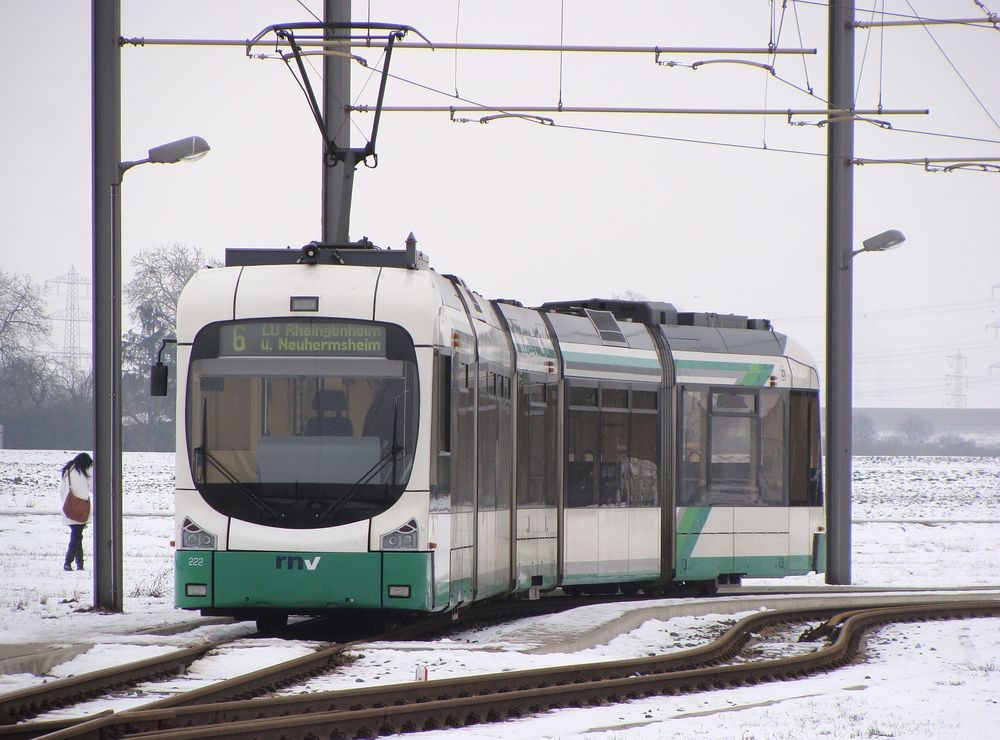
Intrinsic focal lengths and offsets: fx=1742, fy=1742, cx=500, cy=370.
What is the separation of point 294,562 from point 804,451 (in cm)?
942

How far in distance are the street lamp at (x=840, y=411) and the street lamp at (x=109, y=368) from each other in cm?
1052

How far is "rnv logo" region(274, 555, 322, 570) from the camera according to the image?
44.1ft

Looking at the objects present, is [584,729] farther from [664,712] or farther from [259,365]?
[259,365]

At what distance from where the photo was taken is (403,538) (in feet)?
A: 44.1

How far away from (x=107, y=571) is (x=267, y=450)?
4.30 m

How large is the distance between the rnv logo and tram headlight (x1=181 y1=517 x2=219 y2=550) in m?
0.53

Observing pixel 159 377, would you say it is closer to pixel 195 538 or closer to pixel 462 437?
pixel 195 538

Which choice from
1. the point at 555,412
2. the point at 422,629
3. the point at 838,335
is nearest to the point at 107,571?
the point at 422,629

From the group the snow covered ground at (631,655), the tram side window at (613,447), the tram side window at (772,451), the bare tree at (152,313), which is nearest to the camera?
the snow covered ground at (631,655)

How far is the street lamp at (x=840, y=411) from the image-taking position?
2425 cm

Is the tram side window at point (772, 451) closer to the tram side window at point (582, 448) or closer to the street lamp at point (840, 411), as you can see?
A: the tram side window at point (582, 448)

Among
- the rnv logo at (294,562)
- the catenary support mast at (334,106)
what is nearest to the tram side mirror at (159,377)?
the rnv logo at (294,562)

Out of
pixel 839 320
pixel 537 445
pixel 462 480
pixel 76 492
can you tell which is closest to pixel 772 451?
pixel 839 320

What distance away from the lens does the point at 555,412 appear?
17984 mm
